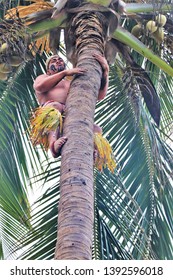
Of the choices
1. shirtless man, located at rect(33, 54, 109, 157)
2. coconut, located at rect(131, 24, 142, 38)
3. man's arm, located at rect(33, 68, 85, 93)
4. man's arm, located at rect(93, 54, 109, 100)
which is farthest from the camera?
coconut, located at rect(131, 24, 142, 38)

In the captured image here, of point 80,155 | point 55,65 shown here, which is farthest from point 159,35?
point 80,155

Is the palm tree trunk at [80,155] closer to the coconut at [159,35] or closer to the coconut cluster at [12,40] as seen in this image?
the coconut cluster at [12,40]

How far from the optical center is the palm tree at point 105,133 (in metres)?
3.94

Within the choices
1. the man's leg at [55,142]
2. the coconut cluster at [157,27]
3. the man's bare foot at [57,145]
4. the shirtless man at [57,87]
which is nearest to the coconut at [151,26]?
the coconut cluster at [157,27]

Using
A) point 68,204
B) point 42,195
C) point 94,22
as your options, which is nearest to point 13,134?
point 42,195

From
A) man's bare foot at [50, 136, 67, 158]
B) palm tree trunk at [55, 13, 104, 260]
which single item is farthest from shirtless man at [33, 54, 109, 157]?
man's bare foot at [50, 136, 67, 158]

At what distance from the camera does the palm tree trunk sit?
2678mm

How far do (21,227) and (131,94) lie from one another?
1.44 meters

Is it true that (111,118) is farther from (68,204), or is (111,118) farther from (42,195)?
(68,204)

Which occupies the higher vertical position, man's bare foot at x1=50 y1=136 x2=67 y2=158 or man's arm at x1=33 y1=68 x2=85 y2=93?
man's arm at x1=33 y1=68 x2=85 y2=93

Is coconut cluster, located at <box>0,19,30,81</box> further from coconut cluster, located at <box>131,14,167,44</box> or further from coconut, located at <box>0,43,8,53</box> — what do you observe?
coconut cluster, located at <box>131,14,167,44</box>

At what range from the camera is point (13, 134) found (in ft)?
17.8

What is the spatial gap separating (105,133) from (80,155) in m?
2.53

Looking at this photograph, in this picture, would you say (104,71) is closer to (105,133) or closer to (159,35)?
(159,35)
